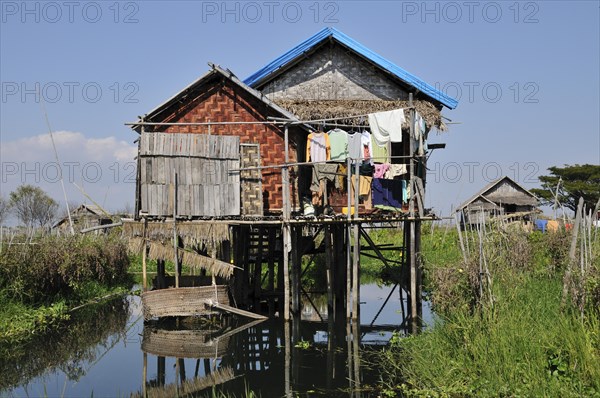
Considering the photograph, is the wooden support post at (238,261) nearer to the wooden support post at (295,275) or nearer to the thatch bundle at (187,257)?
the wooden support post at (295,275)

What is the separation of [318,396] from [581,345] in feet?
11.1

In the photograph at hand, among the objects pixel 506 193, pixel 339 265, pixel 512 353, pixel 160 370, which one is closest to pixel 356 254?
pixel 339 265

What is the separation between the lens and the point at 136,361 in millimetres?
11242

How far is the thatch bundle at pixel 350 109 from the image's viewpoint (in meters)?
14.7

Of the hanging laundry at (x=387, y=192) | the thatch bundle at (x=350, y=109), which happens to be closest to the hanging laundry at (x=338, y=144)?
the thatch bundle at (x=350, y=109)

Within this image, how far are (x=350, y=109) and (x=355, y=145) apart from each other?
1618 mm

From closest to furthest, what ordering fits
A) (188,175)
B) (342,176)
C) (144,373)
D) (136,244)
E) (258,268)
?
(144,373)
(136,244)
(188,175)
(342,176)
(258,268)

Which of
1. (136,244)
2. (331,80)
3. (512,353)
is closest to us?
(512,353)

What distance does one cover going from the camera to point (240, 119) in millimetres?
14430

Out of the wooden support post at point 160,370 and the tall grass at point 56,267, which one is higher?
the tall grass at point 56,267

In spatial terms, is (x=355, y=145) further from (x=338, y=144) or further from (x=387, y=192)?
(x=387, y=192)

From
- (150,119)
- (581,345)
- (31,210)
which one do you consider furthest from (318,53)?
(31,210)

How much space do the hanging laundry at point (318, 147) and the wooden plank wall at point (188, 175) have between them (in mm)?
1546

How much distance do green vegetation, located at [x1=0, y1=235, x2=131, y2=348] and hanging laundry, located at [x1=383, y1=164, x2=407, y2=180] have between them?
290 inches
